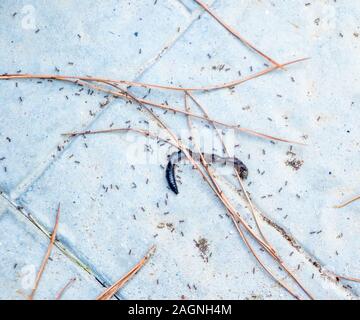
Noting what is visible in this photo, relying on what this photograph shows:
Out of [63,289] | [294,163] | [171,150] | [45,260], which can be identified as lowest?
[63,289]

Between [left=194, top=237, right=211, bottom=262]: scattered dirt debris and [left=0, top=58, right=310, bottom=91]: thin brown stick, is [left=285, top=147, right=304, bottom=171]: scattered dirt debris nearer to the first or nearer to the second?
[left=0, top=58, right=310, bottom=91]: thin brown stick

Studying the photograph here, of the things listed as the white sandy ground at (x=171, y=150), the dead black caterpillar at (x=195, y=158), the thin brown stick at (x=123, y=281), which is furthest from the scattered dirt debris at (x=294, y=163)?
the thin brown stick at (x=123, y=281)

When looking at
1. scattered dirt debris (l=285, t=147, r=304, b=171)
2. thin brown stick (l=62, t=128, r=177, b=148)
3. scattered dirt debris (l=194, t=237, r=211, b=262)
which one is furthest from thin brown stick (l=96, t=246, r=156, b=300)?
scattered dirt debris (l=285, t=147, r=304, b=171)

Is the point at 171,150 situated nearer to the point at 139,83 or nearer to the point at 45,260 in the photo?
the point at 139,83

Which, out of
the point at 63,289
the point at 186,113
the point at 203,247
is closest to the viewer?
the point at 63,289

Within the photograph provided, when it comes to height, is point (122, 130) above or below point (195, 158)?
above

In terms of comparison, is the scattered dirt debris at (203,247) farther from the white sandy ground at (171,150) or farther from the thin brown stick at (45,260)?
the thin brown stick at (45,260)

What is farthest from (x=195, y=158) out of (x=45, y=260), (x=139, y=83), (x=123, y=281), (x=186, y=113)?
(x=45, y=260)
